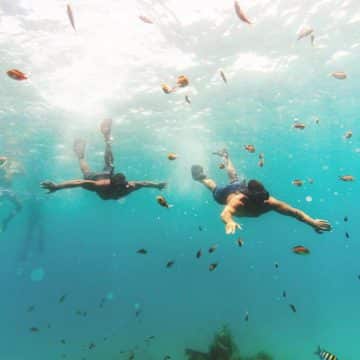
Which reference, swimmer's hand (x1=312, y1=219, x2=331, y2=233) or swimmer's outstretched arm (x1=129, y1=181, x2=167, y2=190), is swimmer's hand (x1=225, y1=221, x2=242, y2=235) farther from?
swimmer's outstretched arm (x1=129, y1=181, x2=167, y2=190)

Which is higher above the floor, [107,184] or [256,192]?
[256,192]

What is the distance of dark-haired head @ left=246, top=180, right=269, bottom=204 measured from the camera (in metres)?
6.73

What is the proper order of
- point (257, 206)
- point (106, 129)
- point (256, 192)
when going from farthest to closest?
point (106, 129) < point (257, 206) < point (256, 192)

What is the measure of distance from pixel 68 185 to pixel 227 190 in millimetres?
4737

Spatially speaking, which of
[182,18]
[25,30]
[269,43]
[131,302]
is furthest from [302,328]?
[25,30]

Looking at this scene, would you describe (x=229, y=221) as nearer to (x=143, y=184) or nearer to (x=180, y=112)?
(x=143, y=184)

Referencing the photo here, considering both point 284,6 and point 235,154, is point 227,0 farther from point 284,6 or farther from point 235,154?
point 235,154

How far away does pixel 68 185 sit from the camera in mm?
8234

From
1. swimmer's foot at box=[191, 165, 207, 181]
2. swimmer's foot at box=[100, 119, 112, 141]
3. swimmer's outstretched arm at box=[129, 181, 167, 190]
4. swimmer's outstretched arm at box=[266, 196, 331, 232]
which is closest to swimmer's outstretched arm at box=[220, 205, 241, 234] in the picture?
swimmer's outstretched arm at box=[266, 196, 331, 232]

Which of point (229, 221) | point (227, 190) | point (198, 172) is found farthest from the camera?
point (198, 172)

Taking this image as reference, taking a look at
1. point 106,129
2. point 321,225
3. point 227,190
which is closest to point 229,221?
point 321,225

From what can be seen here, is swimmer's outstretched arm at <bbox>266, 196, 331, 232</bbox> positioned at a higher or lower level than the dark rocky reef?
higher

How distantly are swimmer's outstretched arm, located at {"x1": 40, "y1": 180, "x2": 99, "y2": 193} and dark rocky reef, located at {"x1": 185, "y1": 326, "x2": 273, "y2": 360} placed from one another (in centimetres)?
1083

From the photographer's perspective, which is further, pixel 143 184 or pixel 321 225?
pixel 143 184
